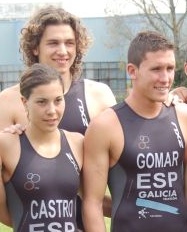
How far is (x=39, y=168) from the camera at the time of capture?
3672 mm

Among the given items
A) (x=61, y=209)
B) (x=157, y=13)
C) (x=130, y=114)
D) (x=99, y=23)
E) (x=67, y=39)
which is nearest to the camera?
(x=61, y=209)

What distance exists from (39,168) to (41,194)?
154mm

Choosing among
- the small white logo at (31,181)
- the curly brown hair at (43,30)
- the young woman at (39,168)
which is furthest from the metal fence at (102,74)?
the small white logo at (31,181)

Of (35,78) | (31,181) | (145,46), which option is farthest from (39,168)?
(145,46)

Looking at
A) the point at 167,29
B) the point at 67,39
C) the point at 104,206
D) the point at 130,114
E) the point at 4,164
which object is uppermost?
the point at 167,29

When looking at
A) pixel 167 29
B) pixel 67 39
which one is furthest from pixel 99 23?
pixel 67 39

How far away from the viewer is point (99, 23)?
1722 inches

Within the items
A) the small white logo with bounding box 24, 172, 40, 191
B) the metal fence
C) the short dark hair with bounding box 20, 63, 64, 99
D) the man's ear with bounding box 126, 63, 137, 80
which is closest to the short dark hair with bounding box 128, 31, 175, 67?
the man's ear with bounding box 126, 63, 137, 80

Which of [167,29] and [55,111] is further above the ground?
[167,29]

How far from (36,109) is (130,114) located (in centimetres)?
61

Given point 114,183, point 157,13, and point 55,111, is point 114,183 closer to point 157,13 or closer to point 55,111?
point 55,111

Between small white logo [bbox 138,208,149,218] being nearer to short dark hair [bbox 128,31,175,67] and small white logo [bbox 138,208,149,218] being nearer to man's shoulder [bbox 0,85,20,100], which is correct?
short dark hair [bbox 128,31,175,67]

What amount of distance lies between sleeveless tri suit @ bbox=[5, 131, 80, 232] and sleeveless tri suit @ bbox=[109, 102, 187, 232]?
30cm

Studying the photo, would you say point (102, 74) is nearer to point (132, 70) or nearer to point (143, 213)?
point (132, 70)
